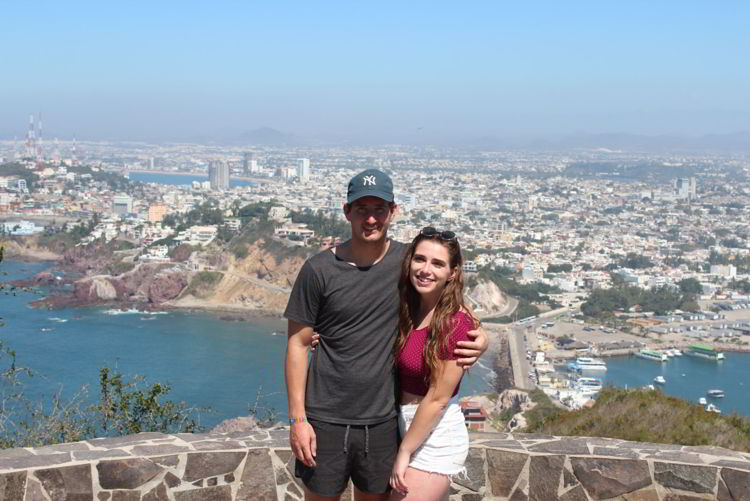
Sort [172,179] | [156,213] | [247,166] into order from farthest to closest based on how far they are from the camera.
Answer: [247,166] < [172,179] < [156,213]

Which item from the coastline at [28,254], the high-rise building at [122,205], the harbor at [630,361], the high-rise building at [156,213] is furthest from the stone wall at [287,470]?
the high-rise building at [122,205]

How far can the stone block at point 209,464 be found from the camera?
2.69 meters

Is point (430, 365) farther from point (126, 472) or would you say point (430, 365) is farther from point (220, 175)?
point (220, 175)

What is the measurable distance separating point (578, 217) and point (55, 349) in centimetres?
4405

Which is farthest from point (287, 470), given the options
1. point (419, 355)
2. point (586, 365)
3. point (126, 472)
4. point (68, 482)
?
point (586, 365)

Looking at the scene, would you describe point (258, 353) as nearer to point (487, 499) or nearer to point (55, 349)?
point (55, 349)

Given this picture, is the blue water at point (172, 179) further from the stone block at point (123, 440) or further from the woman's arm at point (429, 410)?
the woman's arm at point (429, 410)

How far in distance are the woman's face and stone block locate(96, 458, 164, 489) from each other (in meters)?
1.15

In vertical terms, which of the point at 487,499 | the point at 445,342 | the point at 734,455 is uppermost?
the point at 445,342

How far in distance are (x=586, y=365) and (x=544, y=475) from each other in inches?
880

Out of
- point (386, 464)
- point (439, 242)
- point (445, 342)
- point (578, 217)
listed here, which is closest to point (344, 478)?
point (386, 464)

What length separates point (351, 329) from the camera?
1979mm

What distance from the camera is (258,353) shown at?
25906 mm

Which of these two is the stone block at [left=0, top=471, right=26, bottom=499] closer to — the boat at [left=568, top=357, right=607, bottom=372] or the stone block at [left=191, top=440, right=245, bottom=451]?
the stone block at [left=191, top=440, right=245, bottom=451]
